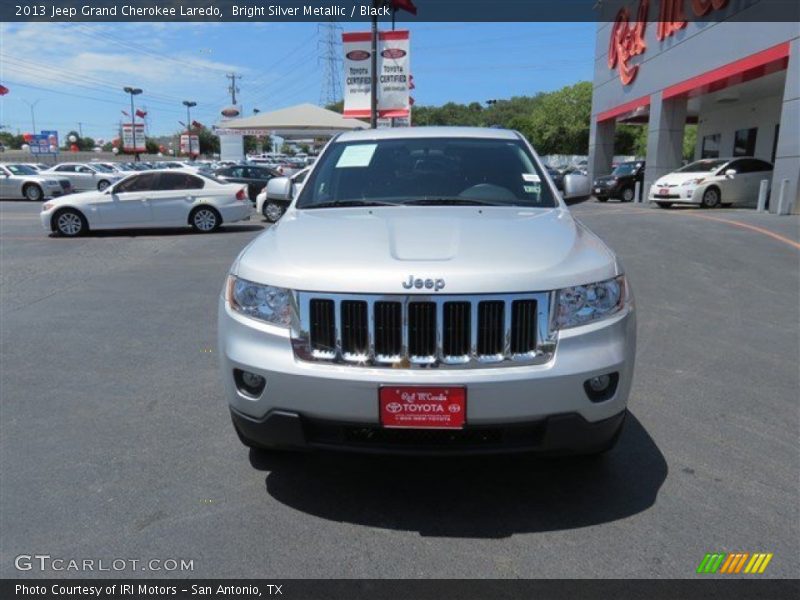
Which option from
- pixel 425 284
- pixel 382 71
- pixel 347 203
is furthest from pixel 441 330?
pixel 382 71

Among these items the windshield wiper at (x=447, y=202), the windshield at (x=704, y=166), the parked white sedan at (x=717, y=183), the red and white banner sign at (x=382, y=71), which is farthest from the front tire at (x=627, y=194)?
the windshield wiper at (x=447, y=202)

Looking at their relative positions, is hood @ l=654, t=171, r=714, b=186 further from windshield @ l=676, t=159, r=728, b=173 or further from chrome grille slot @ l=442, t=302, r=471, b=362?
chrome grille slot @ l=442, t=302, r=471, b=362

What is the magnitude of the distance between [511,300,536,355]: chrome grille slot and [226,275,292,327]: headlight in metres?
0.95

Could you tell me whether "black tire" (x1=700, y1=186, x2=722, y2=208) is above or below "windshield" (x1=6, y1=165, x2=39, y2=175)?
below

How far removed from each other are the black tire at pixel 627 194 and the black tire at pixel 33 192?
23724mm

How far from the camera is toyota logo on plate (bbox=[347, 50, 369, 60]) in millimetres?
21469

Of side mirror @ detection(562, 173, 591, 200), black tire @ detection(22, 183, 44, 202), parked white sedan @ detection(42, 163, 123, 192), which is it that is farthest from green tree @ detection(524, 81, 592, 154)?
side mirror @ detection(562, 173, 591, 200)

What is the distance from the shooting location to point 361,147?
4.50m

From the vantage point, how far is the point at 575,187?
4.70m

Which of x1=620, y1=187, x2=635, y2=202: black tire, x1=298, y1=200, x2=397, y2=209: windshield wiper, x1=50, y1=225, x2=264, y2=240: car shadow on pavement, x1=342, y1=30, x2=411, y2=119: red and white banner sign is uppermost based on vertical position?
x1=342, y1=30, x2=411, y2=119: red and white banner sign

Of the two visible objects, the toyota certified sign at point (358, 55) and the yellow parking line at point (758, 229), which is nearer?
the yellow parking line at point (758, 229)

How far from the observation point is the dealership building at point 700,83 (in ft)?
51.7
